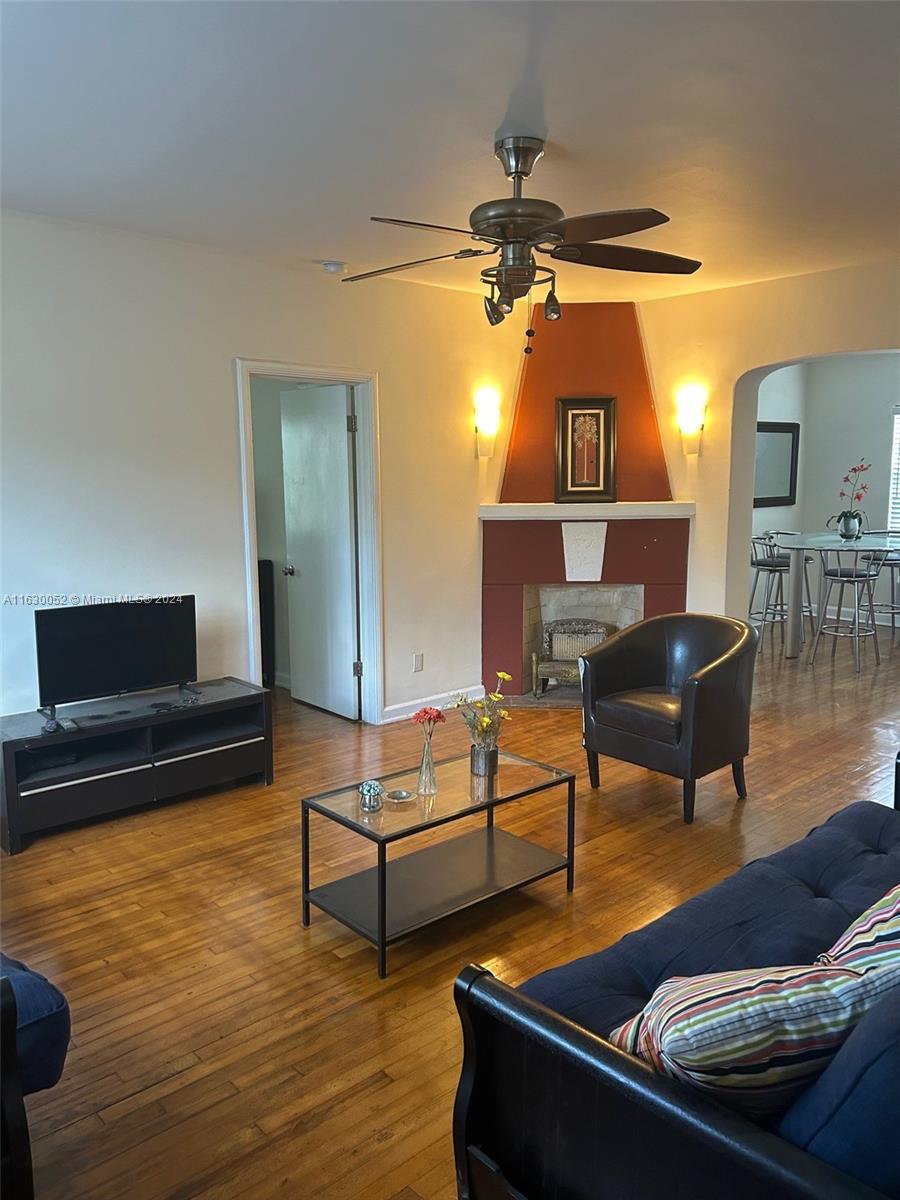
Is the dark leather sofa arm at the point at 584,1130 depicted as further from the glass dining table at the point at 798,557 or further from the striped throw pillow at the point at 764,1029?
the glass dining table at the point at 798,557

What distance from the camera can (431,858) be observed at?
11.0ft

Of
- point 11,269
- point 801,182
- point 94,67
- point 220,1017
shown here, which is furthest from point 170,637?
point 801,182

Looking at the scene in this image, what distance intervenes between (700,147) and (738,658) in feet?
7.17

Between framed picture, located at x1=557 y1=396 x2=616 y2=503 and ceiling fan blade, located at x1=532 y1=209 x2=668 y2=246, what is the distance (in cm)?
310

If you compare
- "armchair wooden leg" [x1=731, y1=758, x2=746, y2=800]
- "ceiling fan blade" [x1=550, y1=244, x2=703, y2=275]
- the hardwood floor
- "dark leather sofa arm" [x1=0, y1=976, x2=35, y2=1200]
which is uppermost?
"ceiling fan blade" [x1=550, y1=244, x2=703, y2=275]

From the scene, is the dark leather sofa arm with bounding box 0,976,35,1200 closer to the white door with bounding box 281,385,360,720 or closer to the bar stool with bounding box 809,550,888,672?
the white door with bounding box 281,385,360,720

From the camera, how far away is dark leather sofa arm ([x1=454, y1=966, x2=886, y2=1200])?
4.17 ft

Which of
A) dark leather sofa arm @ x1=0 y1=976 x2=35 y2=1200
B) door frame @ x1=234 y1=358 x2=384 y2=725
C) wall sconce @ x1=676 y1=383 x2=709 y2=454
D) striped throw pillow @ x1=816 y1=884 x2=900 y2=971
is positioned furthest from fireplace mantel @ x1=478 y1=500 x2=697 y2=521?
dark leather sofa arm @ x1=0 y1=976 x2=35 y2=1200

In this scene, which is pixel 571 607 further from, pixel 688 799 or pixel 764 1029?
pixel 764 1029

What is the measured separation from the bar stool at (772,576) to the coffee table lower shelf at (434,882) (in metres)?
4.50

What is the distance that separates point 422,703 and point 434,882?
2634 millimetres

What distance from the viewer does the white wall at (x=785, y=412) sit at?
8.34 meters

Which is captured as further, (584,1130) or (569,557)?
(569,557)

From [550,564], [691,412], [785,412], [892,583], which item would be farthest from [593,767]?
[785,412]
